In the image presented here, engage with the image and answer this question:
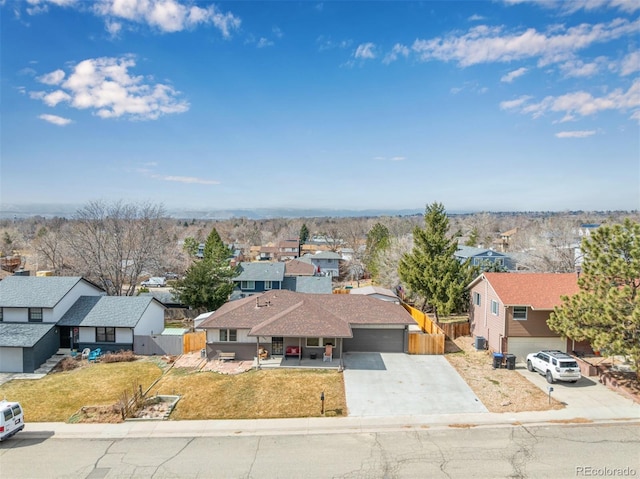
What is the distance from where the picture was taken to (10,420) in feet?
61.9

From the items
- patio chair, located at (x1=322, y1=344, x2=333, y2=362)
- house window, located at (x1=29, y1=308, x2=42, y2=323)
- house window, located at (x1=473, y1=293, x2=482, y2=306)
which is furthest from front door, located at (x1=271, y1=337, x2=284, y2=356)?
house window, located at (x1=29, y1=308, x2=42, y2=323)

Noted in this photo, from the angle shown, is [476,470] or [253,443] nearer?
[476,470]

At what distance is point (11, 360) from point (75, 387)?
24.0 ft

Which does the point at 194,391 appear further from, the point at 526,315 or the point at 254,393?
the point at 526,315

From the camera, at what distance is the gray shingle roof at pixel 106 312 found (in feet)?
105

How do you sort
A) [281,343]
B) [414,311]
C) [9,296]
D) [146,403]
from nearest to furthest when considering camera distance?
[146,403] < [281,343] < [9,296] < [414,311]

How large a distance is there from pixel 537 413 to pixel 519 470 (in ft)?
19.2

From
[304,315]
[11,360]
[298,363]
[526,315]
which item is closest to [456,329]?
[526,315]

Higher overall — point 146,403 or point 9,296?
point 9,296

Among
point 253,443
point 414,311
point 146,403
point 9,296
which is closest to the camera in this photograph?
point 253,443

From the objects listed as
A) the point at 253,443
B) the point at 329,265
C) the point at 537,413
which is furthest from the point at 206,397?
the point at 329,265

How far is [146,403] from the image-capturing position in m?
22.5

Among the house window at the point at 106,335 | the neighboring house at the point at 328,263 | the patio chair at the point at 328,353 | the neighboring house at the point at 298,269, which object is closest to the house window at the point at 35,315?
the house window at the point at 106,335

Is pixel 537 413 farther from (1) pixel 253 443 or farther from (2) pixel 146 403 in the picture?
(2) pixel 146 403
